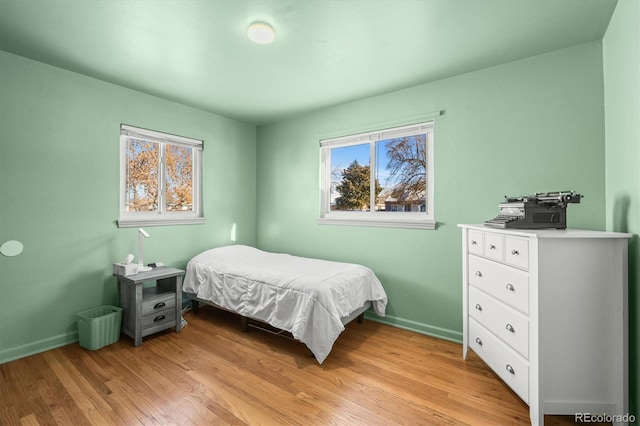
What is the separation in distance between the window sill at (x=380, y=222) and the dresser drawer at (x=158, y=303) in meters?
1.79

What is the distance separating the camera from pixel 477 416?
168cm

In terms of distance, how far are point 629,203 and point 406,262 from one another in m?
1.68

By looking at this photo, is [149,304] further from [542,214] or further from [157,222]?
[542,214]

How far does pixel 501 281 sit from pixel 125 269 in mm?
3064

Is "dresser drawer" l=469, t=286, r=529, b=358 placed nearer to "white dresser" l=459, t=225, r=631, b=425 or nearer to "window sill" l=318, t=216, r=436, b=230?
"white dresser" l=459, t=225, r=631, b=425

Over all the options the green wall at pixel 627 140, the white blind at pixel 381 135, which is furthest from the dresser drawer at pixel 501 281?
the white blind at pixel 381 135

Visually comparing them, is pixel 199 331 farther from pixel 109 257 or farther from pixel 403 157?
pixel 403 157

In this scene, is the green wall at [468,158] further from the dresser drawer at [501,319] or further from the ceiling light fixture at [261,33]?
the ceiling light fixture at [261,33]

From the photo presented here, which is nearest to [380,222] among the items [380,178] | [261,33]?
[380,178]

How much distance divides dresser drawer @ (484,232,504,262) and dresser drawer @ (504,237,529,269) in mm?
47

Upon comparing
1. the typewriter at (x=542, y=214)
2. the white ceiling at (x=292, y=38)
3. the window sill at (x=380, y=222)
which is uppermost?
the white ceiling at (x=292, y=38)

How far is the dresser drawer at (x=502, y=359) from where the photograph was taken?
5.34ft

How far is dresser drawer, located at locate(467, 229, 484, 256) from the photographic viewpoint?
2.06 m

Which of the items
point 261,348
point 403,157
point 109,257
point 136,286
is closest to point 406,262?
point 403,157
